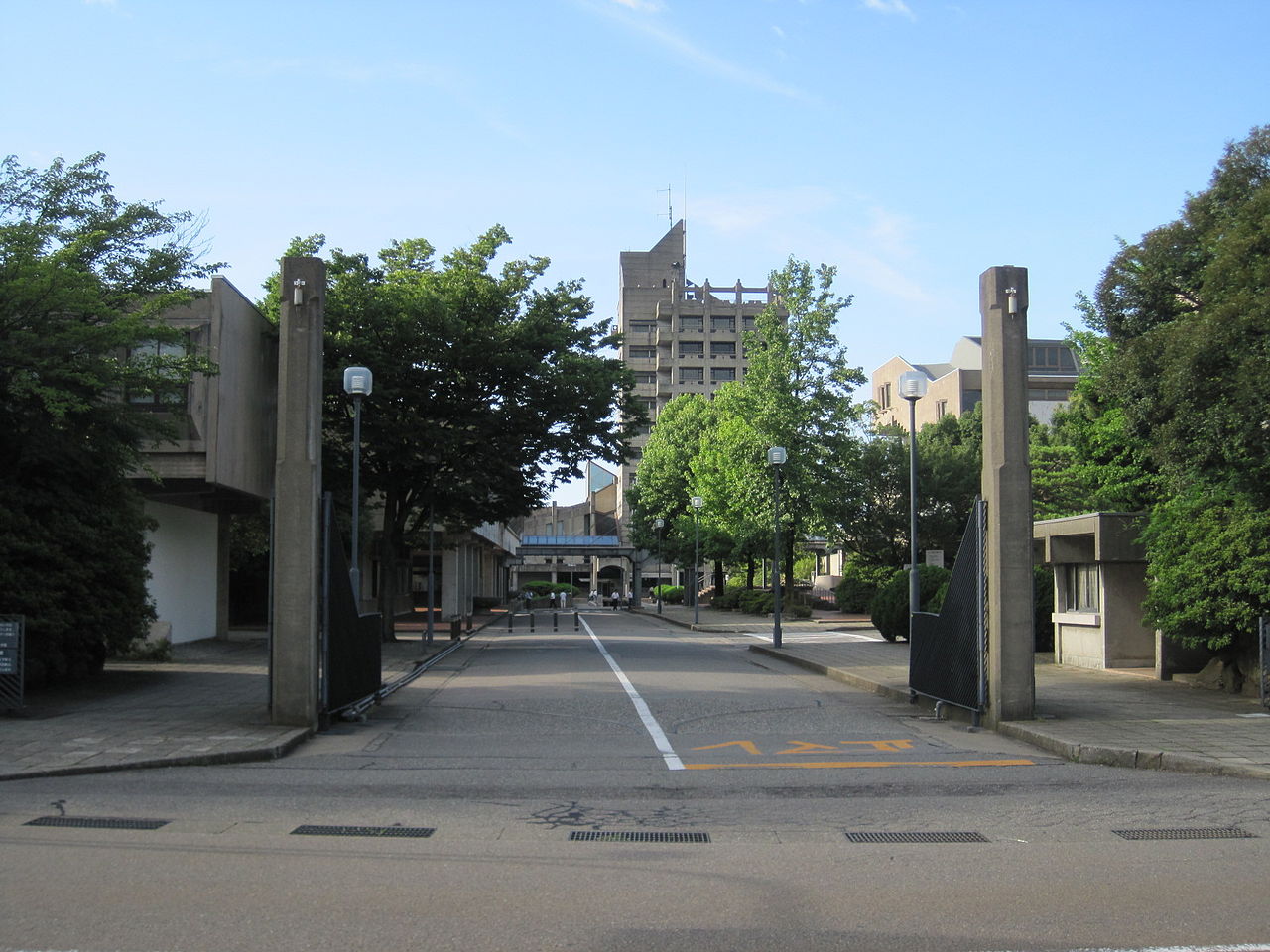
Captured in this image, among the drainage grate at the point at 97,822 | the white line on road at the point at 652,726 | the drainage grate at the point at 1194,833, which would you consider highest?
the drainage grate at the point at 97,822

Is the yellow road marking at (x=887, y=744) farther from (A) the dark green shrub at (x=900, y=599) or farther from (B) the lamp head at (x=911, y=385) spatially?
(A) the dark green shrub at (x=900, y=599)

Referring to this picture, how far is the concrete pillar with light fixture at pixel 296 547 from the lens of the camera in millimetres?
12984

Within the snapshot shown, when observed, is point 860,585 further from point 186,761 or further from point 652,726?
point 186,761

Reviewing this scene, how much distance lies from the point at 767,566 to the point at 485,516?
4854 centimetres

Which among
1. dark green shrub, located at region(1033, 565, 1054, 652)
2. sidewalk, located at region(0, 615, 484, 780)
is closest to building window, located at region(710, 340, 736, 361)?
dark green shrub, located at region(1033, 565, 1054, 652)

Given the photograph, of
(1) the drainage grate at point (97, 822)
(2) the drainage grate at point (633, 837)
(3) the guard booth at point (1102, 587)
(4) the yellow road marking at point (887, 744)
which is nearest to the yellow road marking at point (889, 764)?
(4) the yellow road marking at point (887, 744)

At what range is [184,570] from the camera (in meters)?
27.2

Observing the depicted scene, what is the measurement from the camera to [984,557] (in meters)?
13.9

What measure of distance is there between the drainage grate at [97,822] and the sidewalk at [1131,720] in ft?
27.7

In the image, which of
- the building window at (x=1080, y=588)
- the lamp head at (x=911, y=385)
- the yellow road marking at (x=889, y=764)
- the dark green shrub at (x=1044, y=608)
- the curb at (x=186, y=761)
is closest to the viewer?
the curb at (x=186, y=761)

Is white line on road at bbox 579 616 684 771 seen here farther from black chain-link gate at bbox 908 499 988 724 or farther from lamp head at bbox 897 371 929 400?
lamp head at bbox 897 371 929 400

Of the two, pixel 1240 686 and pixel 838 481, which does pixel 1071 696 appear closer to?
pixel 1240 686

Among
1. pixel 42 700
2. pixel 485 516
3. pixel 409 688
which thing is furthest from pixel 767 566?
pixel 42 700

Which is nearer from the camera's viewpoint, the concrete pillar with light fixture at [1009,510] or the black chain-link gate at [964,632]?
the concrete pillar with light fixture at [1009,510]
